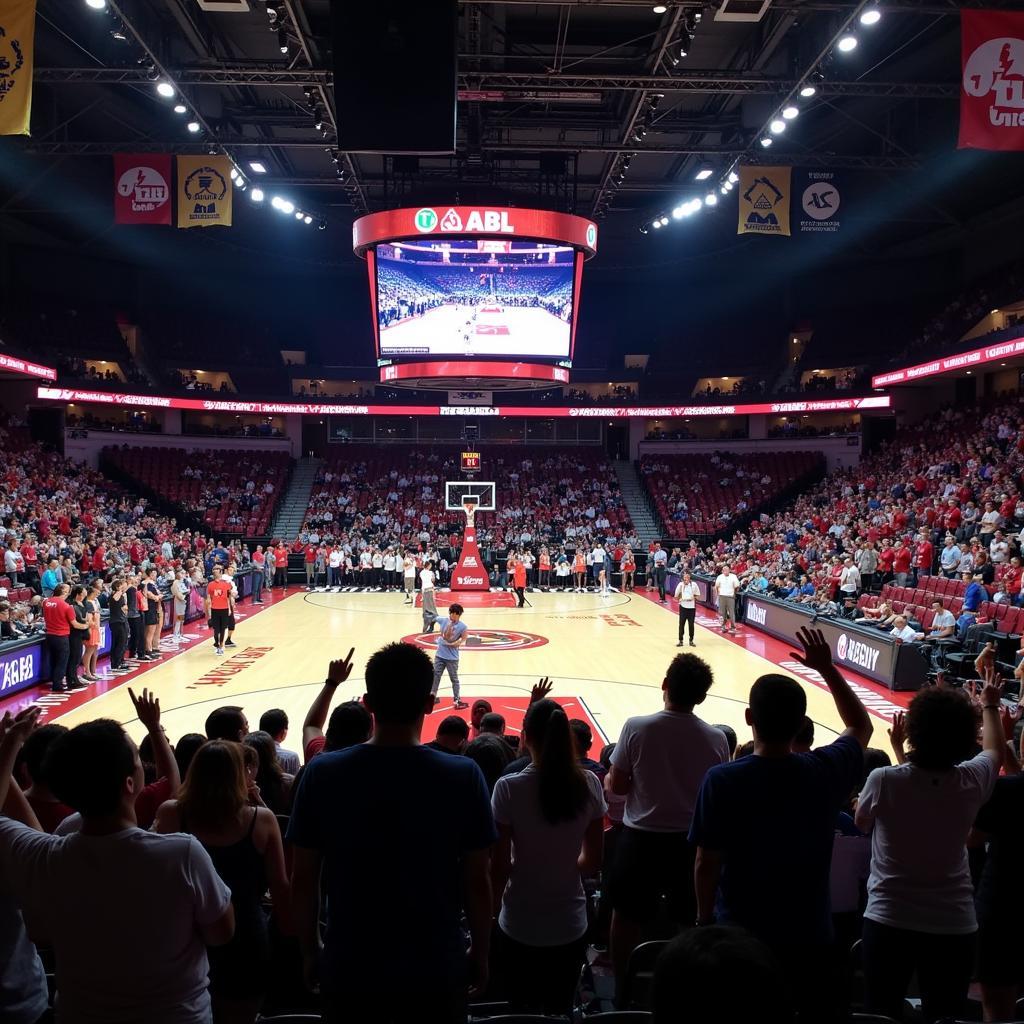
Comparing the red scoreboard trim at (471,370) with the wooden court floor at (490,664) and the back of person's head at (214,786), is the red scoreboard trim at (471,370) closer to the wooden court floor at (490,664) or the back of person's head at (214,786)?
the wooden court floor at (490,664)

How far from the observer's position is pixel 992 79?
11.3 metres

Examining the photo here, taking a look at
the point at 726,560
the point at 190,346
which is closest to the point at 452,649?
the point at 726,560

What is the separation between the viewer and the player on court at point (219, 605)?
1639cm

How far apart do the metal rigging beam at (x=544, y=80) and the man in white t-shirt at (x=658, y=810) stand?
50.0 ft

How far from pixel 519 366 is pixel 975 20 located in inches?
462

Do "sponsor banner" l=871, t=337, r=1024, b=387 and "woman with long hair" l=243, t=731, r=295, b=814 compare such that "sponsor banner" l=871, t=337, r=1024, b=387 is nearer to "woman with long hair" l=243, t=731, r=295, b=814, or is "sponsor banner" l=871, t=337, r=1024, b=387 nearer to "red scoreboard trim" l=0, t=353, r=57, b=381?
"woman with long hair" l=243, t=731, r=295, b=814

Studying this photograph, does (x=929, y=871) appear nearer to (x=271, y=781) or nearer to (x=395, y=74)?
(x=271, y=781)

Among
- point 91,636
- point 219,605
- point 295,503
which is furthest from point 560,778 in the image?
point 295,503

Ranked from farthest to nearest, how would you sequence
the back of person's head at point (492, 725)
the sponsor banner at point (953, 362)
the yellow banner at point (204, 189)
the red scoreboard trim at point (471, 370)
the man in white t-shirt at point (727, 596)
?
the sponsor banner at point (953, 362) → the red scoreboard trim at point (471, 370) → the man in white t-shirt at point (727, 596) → the yellow banner at point (204, 189) → the back of person's head at point (492, 725)

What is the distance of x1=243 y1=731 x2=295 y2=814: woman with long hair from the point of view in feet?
15.5

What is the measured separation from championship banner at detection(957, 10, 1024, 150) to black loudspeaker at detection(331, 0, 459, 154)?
7.00 m

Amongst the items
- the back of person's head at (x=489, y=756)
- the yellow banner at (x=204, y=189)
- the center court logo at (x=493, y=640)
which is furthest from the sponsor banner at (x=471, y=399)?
the back of person's head at (x=489, y=756)

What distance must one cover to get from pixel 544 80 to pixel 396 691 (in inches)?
683

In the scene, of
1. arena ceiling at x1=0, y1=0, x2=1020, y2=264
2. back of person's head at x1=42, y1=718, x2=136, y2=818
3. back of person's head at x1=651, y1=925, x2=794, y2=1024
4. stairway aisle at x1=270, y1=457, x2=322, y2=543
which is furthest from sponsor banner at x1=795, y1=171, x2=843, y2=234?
stairway aisle at x1=270, y1=457, x2=322, y2=543
